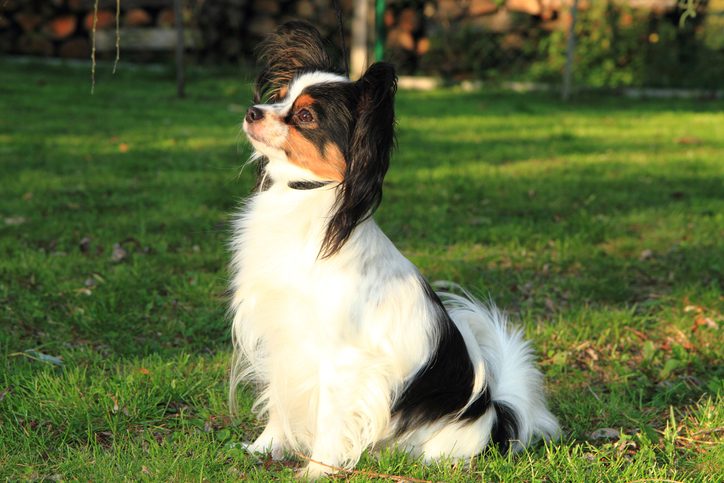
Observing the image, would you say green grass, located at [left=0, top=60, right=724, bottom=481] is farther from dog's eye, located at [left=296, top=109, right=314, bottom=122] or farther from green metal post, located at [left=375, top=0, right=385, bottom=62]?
green metal post, located at [left=375, top=0, right=385, bottom=62]

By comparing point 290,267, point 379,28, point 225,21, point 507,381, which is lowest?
point 507,381

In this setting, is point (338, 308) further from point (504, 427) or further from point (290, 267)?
point (504, 427)

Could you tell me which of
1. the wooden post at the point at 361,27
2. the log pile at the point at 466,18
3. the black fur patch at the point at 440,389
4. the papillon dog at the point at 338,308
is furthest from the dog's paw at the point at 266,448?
the log pile at the point at 466,18

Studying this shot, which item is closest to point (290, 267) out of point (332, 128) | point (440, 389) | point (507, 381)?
point (332, 128)

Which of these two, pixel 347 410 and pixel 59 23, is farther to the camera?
pixel 59 23

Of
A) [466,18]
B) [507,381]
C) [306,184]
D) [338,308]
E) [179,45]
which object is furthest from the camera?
[466,18]

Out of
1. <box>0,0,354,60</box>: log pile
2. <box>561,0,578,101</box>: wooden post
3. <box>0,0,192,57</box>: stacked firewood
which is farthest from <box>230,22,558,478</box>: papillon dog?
<box>0,0,192,57</box>: stacked firewood

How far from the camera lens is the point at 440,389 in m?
2.87

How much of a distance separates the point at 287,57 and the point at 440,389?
136cm

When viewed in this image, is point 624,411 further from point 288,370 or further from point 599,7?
point 599,7

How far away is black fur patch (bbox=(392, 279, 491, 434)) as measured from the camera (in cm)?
286

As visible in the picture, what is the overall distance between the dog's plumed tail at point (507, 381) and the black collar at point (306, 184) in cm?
82

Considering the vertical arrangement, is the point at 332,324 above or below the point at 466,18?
below

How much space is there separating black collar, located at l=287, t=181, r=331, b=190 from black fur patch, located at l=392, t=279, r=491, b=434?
50cm
